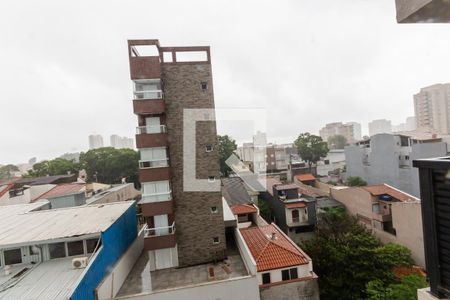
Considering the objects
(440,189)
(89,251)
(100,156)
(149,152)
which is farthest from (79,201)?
(100,156)

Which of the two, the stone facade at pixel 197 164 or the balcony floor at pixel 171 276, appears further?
the stone facade at pixel 197 164

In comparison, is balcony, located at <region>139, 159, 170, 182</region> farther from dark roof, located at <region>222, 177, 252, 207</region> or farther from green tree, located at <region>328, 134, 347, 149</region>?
green tree, located at <region>328, 134, 347, 149</region>

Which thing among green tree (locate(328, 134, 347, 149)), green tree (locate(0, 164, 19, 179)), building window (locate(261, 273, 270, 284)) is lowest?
building window (locate(261, 273, 270, 284))

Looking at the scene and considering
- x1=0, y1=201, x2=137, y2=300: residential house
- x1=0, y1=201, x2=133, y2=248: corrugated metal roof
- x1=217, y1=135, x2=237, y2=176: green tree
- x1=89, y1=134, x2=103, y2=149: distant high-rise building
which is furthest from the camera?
x1=89, y1=134, x2=103, y2=149: distant high-rise building

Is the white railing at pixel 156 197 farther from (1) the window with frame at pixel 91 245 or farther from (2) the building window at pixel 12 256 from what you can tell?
(2) the building window at pixel 12 256

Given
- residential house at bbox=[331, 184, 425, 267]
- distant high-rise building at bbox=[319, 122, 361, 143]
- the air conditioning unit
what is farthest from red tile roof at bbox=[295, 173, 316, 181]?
distant high-rise building at bbox=[319, 122, 361, 143]

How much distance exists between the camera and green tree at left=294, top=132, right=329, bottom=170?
41.2m

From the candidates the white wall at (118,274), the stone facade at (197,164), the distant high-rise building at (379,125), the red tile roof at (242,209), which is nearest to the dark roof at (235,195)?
the red tile roof at (242,209)

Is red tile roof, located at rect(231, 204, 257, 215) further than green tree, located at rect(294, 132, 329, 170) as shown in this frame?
No

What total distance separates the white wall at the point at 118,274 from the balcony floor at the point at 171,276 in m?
0.22

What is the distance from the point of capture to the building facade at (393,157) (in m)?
20.2

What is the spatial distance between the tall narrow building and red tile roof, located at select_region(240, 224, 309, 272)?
168 centimetres

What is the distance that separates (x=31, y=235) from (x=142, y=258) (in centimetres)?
517

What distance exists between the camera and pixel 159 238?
10219mm
